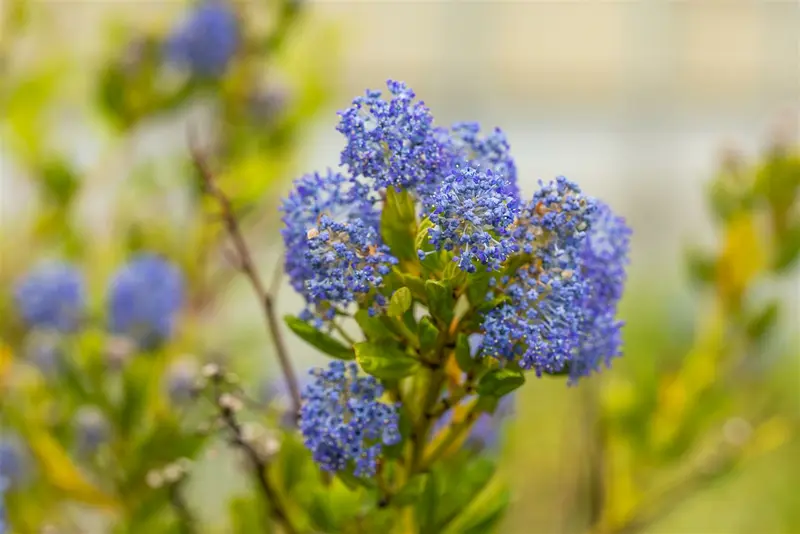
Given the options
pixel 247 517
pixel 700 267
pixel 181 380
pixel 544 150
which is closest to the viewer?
pixel 247 517

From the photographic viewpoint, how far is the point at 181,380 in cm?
57

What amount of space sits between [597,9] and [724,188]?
209 cm

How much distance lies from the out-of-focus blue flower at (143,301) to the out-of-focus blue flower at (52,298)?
0.04 meters

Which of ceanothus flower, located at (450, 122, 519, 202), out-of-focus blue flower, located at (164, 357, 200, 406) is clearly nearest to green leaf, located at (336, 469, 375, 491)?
ceanothus flower, located at (450, 122, 519, 202)

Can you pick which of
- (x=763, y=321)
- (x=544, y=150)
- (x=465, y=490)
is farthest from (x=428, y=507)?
(x=544, y=150)

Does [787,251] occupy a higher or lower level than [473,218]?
higher

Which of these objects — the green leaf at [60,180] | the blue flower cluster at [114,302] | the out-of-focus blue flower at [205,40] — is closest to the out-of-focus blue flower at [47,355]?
the blue flower cluster at [114,302]

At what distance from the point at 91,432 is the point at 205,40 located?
0.30m

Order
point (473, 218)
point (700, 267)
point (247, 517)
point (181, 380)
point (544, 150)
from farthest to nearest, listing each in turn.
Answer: point (544, 150)
point (700, 267)
point (181, 380)
point (247, 517)
point (473, 218)

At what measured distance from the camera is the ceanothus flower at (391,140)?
0.31 meters

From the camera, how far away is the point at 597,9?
8.60ft

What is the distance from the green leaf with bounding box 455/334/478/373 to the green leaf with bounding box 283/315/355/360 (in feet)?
0.13

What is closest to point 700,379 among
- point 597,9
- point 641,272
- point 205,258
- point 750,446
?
point 750,446

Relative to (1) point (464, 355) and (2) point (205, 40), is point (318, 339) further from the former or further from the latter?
(2) point (205, 40)
